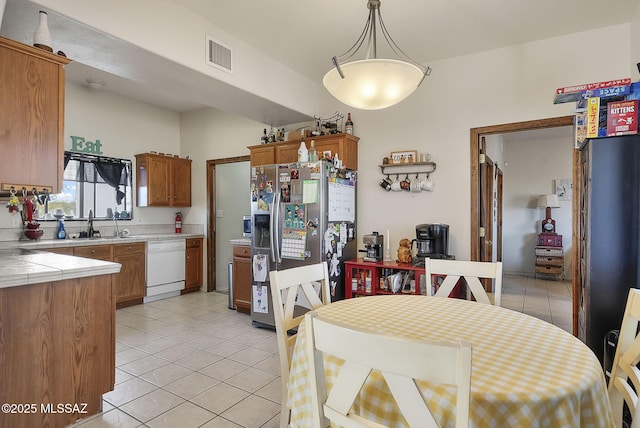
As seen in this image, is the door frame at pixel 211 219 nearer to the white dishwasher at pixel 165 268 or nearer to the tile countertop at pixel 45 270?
the white dishwasher at pixel 165 268

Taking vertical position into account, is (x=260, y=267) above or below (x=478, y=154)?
below

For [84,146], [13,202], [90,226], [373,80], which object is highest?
[84,146]

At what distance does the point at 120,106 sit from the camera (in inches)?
195

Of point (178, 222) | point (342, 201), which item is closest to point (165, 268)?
point (178, 222)

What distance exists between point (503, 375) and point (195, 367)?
8.22 ft

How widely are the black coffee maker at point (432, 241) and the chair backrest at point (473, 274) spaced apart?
0.99 m

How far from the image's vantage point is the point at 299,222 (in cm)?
351

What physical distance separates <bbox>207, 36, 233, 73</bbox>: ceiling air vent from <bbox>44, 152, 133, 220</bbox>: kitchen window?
2767 millimetres

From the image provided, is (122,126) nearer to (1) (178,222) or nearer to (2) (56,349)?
(1) (178,222)

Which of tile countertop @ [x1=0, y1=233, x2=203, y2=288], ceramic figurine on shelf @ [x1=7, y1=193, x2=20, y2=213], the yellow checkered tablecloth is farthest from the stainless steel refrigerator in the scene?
ceramic figurine on shelf @ [x1=7, y1=193, x2=20, y2=213]

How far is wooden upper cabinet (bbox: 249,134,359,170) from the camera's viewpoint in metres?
3.82

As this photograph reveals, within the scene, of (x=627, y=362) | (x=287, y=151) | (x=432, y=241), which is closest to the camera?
(x=627, y=362)

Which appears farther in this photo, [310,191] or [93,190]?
[93,190]

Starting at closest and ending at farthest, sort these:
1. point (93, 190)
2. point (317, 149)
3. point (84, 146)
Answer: point (317, 149) < point (84, 146) < point (93, 190)
